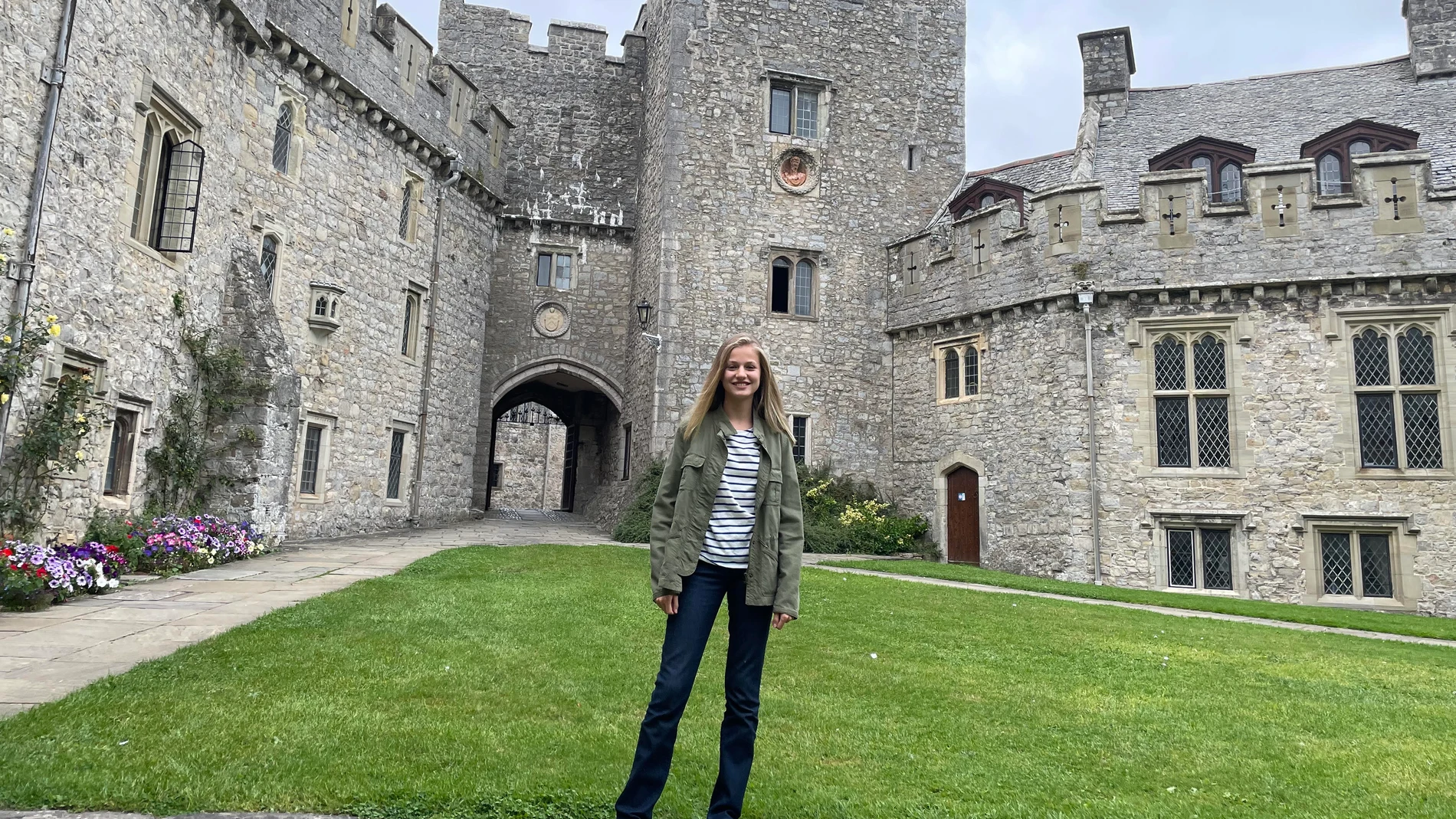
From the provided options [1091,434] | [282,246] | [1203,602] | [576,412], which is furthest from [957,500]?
[282,246]

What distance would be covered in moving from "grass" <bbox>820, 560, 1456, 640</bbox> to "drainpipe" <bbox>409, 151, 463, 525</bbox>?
853cm

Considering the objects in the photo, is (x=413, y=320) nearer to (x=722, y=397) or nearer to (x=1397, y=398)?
(x=722, y=397)

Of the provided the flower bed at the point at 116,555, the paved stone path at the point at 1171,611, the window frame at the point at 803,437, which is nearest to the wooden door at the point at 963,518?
the window frame at the point at 803,437

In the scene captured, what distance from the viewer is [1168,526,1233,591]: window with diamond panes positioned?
14945 millimetres

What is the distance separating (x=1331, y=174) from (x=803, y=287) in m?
10.0

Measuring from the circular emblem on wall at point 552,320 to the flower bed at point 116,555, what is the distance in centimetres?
979

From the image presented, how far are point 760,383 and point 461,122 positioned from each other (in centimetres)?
1797

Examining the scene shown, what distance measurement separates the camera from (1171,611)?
1182cm

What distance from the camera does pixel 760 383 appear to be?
12.1 ft

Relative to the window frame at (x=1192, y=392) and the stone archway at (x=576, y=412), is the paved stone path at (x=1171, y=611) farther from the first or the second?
the stone archway at (x=576, y=412)

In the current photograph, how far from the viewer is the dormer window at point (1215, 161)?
1684 centimetres

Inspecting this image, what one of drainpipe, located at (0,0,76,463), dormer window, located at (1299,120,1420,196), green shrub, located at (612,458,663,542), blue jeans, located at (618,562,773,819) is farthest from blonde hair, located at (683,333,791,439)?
dormer window, located at (1299,120,1420,196)

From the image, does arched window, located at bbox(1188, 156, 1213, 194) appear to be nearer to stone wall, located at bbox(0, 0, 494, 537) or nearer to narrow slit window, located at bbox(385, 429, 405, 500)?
stone wall, located at bbox(0, 0, 494, 537)

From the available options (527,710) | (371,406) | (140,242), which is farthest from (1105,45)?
(527,710)
